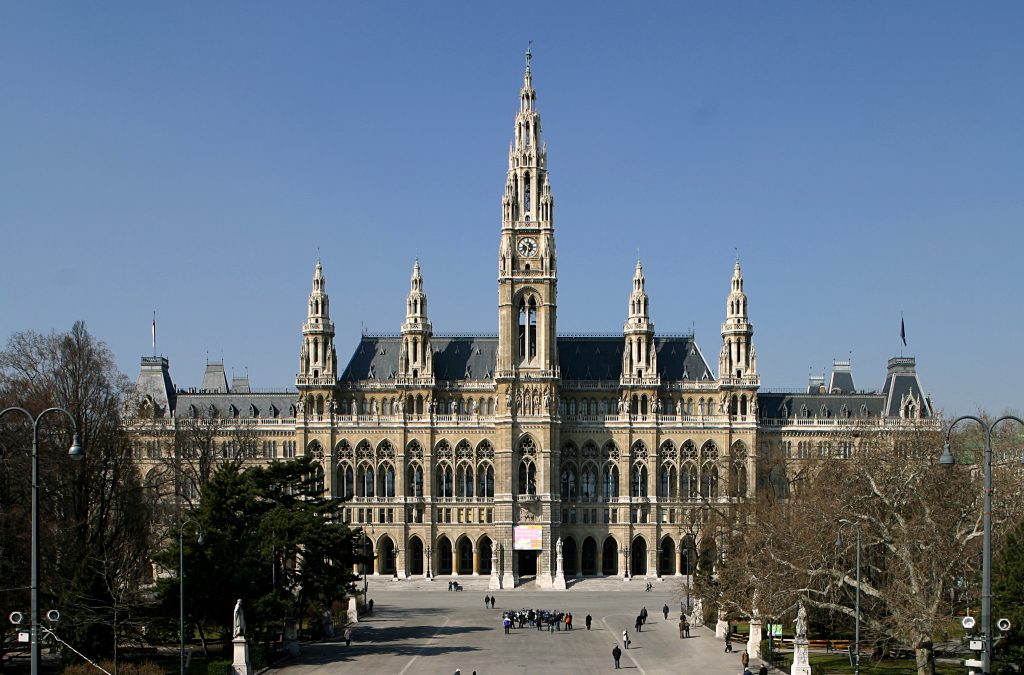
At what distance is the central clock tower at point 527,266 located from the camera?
419 ft

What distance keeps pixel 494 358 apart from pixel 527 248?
12981mm

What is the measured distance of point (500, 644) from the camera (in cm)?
7831

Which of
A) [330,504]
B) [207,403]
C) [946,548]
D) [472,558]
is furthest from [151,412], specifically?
[946,548]

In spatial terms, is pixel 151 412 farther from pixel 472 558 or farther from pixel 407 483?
pixel 472 558

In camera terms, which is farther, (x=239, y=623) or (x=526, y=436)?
(x=526, y=436)

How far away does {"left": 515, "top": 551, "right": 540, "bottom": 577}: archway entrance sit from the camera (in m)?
129

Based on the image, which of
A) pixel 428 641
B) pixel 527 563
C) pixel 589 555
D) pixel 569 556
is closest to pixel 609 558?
pixel 589 555

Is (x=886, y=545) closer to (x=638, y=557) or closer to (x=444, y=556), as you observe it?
(x=638, y=557)

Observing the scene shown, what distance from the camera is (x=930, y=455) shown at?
219 ft

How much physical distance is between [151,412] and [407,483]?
29009 mm

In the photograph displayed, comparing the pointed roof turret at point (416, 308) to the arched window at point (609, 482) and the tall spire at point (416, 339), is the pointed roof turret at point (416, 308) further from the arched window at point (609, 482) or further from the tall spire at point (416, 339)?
the arched window at point (609, 482)

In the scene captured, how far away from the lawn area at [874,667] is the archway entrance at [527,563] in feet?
198

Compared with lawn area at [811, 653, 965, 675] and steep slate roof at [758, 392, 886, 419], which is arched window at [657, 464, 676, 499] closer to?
steep slate roof at [758, 392, 886, 419]

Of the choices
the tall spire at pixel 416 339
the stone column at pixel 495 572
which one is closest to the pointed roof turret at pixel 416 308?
the tall spire at pixel 416 339
